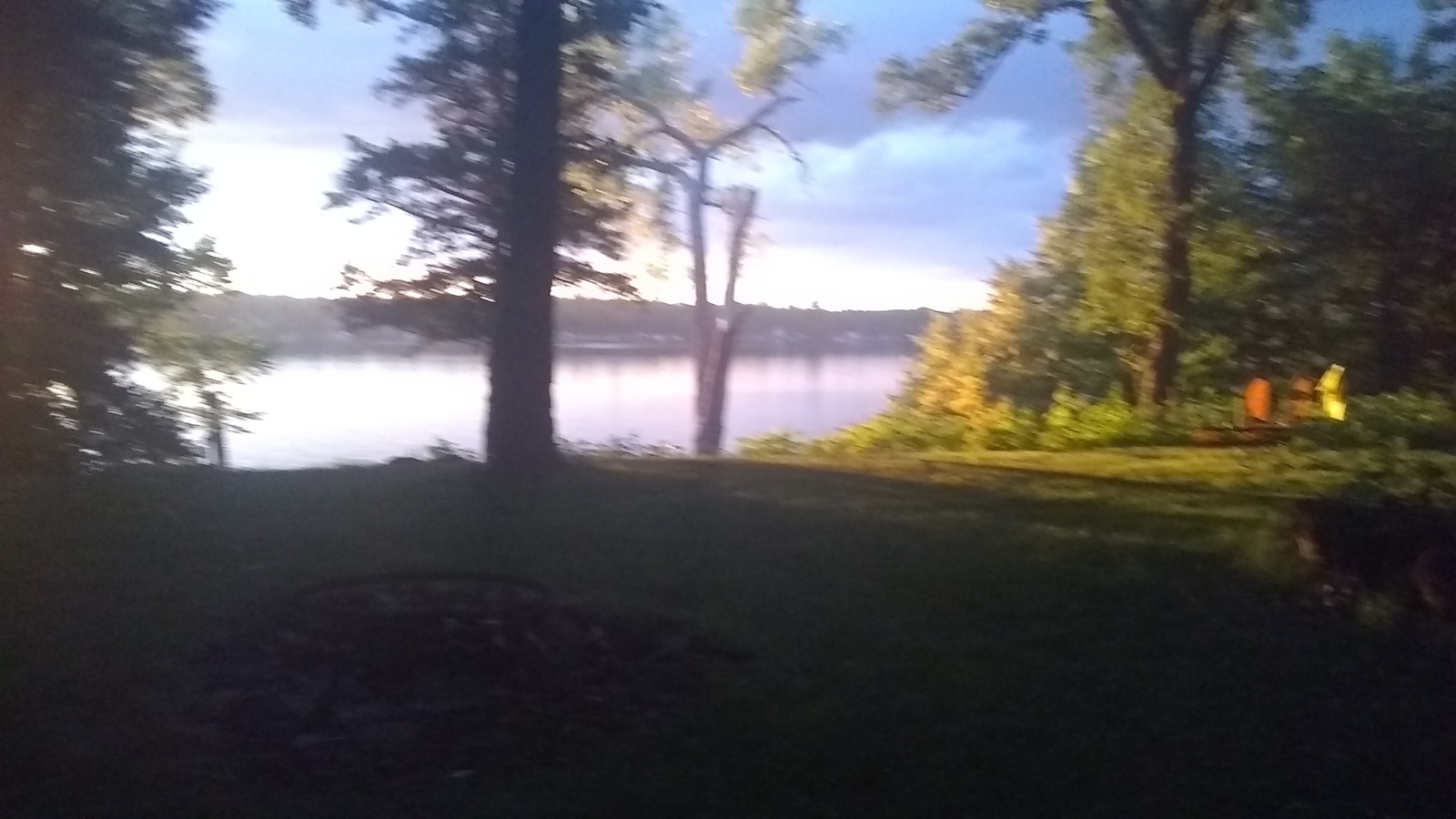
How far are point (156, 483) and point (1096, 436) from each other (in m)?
11.8

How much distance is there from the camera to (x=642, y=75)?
17203 mm

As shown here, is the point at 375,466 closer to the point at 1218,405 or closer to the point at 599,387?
the point at 599,387

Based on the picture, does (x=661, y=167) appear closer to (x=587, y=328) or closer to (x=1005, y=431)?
(x=587, y=328)

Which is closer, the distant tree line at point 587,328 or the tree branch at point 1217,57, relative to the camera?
the distant tree line at point 587,328

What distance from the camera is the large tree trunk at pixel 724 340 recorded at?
68.5 feet

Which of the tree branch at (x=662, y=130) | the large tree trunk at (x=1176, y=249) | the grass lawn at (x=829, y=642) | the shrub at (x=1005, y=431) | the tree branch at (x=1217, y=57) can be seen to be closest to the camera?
the grass lawn at (x=829, y=642)

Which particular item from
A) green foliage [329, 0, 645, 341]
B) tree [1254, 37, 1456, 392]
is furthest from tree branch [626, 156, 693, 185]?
tree [1254, 37, 1456, 392]

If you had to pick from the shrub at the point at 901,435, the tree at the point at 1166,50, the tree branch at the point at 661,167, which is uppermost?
the tree at the point at 1166,50

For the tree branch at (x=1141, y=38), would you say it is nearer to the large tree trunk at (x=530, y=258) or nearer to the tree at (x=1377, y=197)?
the tree at (x=1377, y=197)

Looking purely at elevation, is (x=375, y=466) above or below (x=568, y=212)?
below

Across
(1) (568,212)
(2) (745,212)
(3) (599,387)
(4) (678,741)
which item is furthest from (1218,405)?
(4) (678,741)

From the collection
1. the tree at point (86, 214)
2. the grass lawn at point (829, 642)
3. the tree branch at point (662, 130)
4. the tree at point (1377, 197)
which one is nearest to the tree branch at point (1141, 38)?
the tree at point (1377, 197)

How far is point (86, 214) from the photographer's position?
701 inches

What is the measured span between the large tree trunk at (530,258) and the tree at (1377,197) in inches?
576
